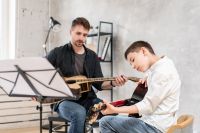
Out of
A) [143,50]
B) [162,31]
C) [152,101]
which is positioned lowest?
[152,101]

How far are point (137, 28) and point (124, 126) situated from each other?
5.85ft

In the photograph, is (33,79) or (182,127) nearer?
(182,127)

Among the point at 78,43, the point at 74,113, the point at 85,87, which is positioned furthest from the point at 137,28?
the point at 74,113

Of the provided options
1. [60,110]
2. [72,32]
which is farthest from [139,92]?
[72,32]

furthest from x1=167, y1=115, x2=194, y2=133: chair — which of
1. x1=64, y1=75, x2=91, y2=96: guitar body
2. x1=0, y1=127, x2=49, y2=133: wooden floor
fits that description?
x1=0, y1=127, x2=49, y2=133: wooden floor

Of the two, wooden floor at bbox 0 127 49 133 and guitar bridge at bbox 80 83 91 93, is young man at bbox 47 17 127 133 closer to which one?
guitar bridge at bbox 80 83 91 93

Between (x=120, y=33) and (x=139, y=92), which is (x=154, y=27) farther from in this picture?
(x=139, y=92)

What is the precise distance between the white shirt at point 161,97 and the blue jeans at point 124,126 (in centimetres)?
4

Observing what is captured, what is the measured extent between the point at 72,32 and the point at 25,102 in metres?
2.18

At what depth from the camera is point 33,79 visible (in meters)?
2.25

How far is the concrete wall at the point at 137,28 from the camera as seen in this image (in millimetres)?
2967

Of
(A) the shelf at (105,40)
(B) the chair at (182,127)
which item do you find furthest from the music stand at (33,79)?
(A) the shelf at (105,40)

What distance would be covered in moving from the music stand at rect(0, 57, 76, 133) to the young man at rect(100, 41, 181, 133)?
17.3 inches

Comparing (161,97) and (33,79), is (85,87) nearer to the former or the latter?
(33,79)
